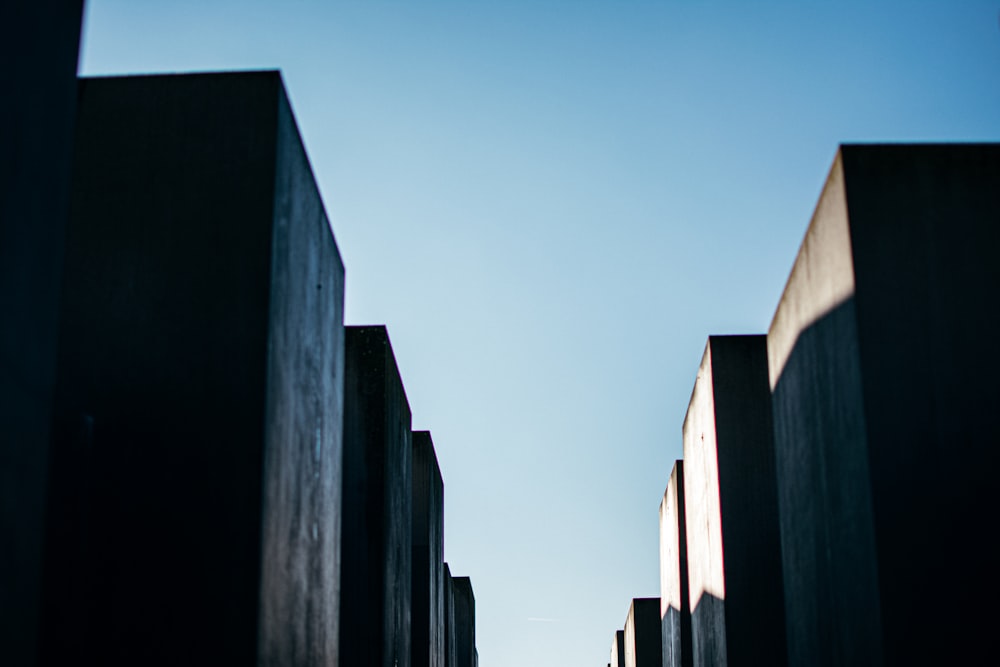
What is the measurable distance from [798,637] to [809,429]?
5.95 feet

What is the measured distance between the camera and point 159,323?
7.70 meters

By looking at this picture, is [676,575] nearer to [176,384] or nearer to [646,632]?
[646,632]

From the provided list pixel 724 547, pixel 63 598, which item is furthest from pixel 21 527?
pixel 724 547

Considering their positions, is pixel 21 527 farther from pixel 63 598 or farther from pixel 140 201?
pixel 140 201

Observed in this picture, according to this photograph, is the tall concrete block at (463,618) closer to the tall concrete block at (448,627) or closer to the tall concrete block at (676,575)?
the tall concrete block at (448,627)

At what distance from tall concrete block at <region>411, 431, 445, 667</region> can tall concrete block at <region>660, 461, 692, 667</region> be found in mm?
3652

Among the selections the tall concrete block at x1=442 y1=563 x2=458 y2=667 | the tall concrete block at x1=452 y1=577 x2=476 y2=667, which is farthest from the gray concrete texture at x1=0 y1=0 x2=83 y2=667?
the tall concrete block at x1=452 y1=577 x2=476 y2=667

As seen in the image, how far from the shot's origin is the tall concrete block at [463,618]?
32.0 m

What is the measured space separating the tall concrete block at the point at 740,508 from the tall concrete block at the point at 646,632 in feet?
40.6

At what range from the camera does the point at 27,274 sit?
4.97 metres

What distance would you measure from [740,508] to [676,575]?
5.13 m

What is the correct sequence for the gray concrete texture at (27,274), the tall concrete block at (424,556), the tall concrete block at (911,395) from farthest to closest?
the tall concrete block at (424,556) < the tall concrete block at (911,395) < the gray concrete texture at (27,274)

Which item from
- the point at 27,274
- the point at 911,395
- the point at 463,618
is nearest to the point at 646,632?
the point at 463,618

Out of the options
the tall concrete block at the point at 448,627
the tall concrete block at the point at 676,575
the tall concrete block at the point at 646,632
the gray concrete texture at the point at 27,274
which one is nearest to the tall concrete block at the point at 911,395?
the gray concrete texture at the point at 27,274
